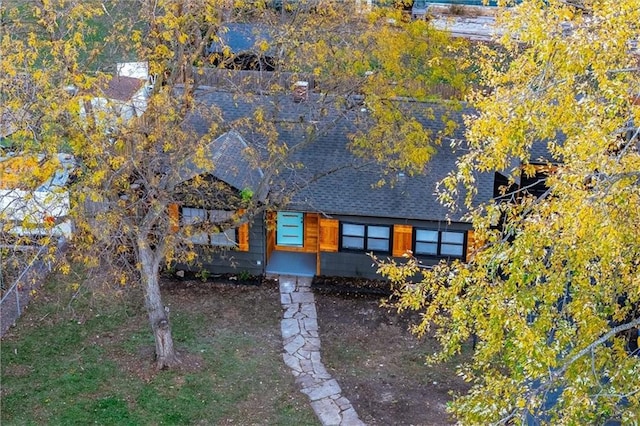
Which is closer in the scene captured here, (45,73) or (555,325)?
(555,325)

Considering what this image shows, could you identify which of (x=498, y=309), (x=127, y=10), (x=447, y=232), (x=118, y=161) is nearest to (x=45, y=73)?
(x=118, y=161)

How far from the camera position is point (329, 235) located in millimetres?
20469

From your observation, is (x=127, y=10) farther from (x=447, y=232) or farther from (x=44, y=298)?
(x=447, y=232)

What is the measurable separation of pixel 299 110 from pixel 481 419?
12885mm

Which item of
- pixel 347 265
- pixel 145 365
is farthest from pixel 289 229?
pixel 145 365

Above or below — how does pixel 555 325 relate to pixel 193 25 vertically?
below

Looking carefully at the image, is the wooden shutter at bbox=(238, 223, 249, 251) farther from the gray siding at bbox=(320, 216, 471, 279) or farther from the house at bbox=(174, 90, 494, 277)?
the gray siding at bbox=(320, 216, 471, 279)

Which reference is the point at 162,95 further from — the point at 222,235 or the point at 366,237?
the point at 366,237

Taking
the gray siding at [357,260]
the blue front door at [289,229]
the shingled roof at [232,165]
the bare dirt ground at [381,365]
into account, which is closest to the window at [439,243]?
the gray siding at [357,260]

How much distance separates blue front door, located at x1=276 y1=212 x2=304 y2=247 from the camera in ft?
70.8

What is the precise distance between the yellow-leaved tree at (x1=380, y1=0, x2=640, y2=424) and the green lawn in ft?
20.3

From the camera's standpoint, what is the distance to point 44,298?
1948 cm

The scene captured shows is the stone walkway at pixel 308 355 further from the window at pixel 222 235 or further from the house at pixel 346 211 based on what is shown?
the window at pixel 222 235

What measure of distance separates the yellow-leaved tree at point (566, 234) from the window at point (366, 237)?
9.03 m
